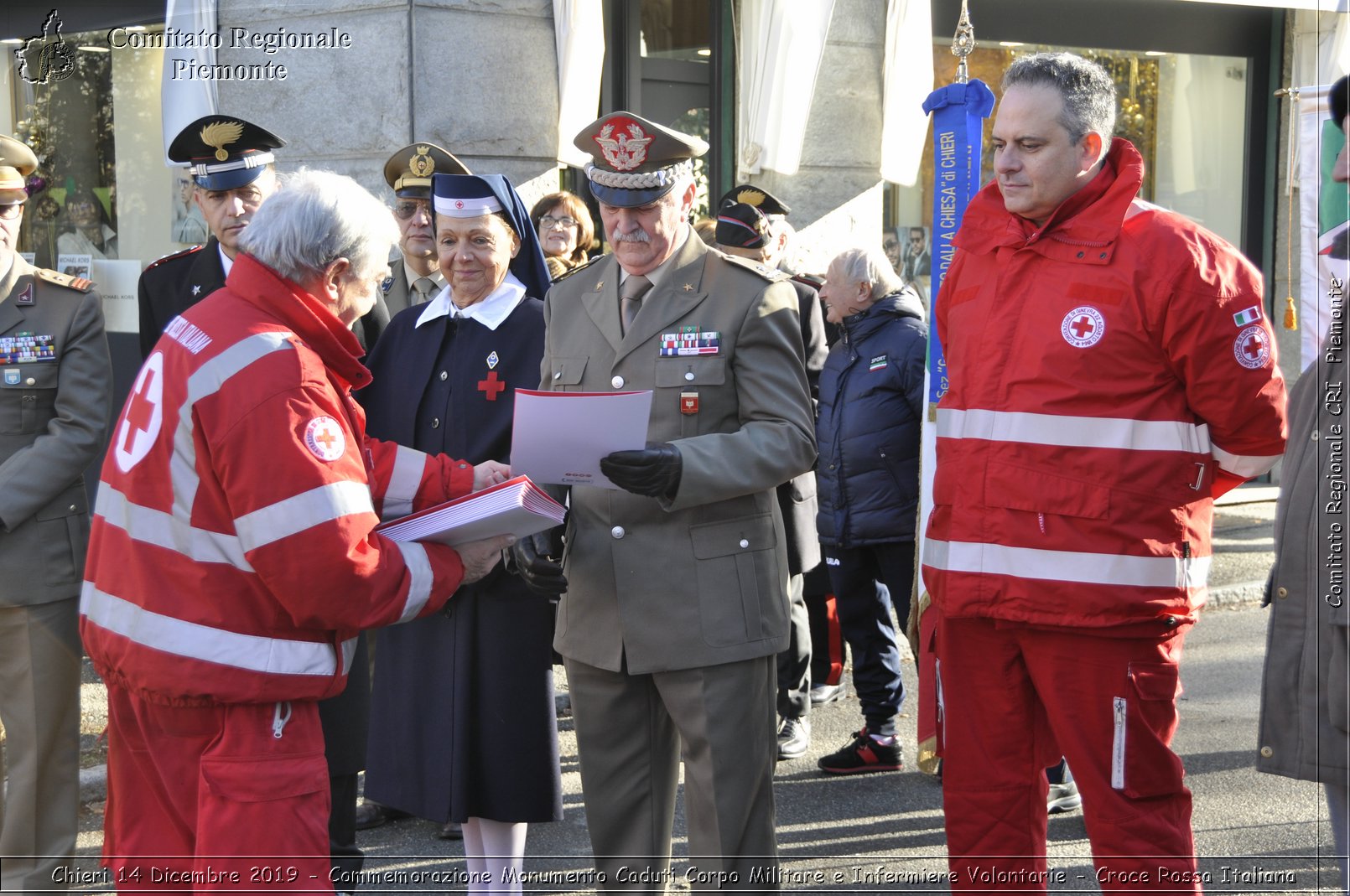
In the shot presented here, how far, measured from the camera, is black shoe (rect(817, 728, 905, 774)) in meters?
5.50

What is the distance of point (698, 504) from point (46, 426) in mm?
2203

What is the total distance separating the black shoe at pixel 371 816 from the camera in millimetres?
5008

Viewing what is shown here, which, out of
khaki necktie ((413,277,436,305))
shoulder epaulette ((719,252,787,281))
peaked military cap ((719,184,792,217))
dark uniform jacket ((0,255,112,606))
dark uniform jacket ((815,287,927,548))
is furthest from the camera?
peaked military cap ((719,184,792,217))

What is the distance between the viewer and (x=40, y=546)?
13.5 feet

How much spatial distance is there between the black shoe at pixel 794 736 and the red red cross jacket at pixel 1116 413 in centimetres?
260

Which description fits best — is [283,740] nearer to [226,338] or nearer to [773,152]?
[226,338]

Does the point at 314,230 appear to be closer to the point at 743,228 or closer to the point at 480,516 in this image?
the point at 480,516

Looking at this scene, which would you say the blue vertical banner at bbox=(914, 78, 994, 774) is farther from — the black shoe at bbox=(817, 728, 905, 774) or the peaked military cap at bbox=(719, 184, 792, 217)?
the peaked military cap at bbox=(719, 184, 792, 217)

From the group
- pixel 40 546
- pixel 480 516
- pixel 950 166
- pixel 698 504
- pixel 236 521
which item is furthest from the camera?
pixel 950 166

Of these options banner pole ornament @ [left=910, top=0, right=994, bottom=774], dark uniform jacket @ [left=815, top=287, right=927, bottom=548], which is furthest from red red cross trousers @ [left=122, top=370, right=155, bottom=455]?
dark uniform jacket @ [left=815, top=287, right=927, bottom=548]

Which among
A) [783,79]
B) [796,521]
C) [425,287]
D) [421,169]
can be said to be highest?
[783,79]

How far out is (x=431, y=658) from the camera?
386 cm

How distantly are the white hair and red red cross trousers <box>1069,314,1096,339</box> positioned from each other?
1.60m

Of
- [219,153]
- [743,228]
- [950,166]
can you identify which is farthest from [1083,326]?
[743,228]
